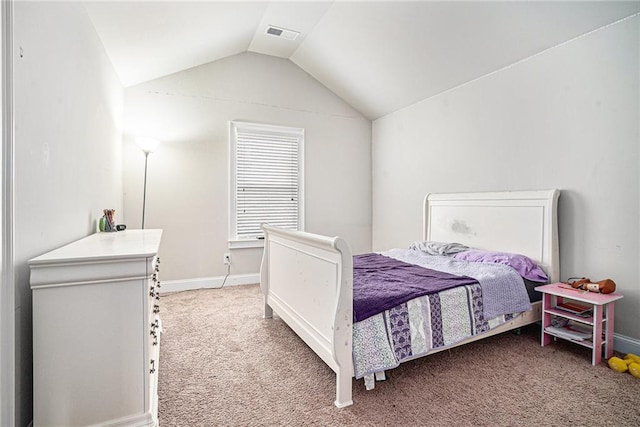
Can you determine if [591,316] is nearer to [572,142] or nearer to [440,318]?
[440,318]

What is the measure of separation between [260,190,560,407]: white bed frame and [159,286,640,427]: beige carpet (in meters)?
0.17

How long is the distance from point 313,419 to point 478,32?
10.5 feet

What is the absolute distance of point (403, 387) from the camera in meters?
1.87

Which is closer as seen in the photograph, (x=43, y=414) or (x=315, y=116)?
(x=43, y=414)

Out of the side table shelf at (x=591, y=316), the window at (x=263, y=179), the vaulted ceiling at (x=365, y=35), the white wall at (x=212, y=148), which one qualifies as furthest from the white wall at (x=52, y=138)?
the side table shelf at (x=591, y=316)

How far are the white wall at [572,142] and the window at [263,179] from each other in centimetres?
193

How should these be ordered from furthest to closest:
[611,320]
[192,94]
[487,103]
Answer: [192,94], [487,103], [611,320]

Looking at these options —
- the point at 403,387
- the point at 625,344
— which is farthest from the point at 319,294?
the point at 625,344

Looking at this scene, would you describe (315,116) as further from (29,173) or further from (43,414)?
(43,414)

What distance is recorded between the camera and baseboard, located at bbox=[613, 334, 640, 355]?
222cm

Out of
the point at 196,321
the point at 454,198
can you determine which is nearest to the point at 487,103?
the point at 454,198

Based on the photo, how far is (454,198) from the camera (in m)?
3.51

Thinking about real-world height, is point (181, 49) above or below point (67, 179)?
above

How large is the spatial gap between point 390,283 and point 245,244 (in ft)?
8.22
